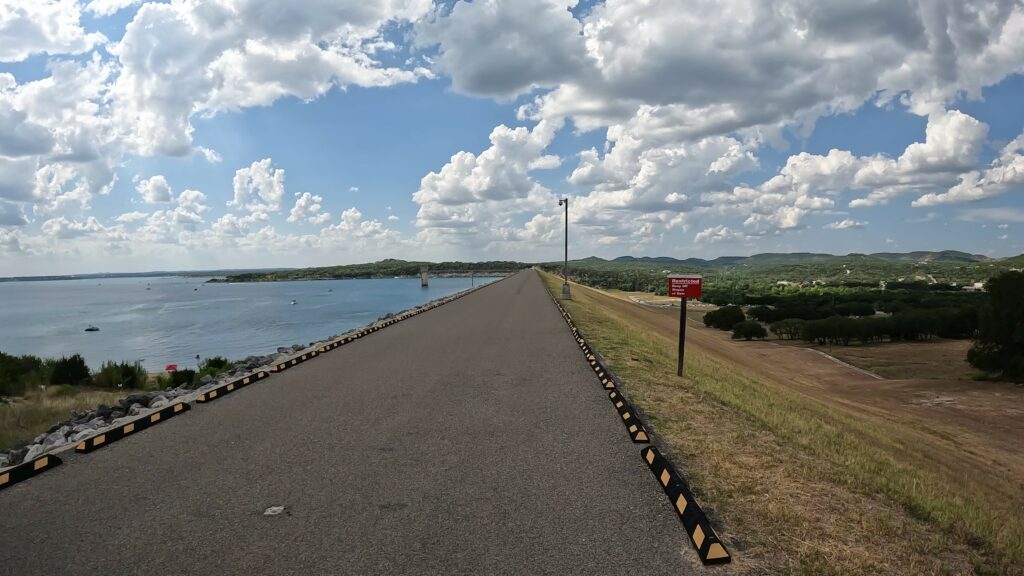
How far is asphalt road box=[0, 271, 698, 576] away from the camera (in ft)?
13.4

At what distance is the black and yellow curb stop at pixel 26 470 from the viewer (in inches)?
222

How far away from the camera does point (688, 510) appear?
4652mm

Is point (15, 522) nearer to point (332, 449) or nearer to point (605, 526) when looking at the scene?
point (332, 449)

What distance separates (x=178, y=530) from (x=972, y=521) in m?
6.57

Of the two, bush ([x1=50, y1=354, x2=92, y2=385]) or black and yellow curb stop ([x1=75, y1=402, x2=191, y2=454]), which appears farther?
bush ([x1=50, y1=354, x2=92, y2=385])

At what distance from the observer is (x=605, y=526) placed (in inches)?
179

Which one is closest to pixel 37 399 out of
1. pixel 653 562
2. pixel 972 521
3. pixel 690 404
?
pixel 690 404

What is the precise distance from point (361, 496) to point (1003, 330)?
38.9 metres

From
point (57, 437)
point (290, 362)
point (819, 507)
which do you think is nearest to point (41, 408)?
point (290, 362)

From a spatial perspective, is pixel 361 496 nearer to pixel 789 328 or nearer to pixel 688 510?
pixel 688 510

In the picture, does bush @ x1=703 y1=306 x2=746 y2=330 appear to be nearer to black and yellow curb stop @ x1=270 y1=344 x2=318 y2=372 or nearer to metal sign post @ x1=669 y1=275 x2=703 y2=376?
metal sign post @ x1=669 y1=275 x2=703 y2=376

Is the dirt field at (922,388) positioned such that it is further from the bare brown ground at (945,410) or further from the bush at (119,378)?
the bush at (119,378)

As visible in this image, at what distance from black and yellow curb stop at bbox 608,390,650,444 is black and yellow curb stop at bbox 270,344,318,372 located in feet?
24.1

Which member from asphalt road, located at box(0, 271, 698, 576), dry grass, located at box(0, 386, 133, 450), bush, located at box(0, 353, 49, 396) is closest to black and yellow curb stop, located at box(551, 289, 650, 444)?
asphalt road, located at box(0, 271, 698, 576)
